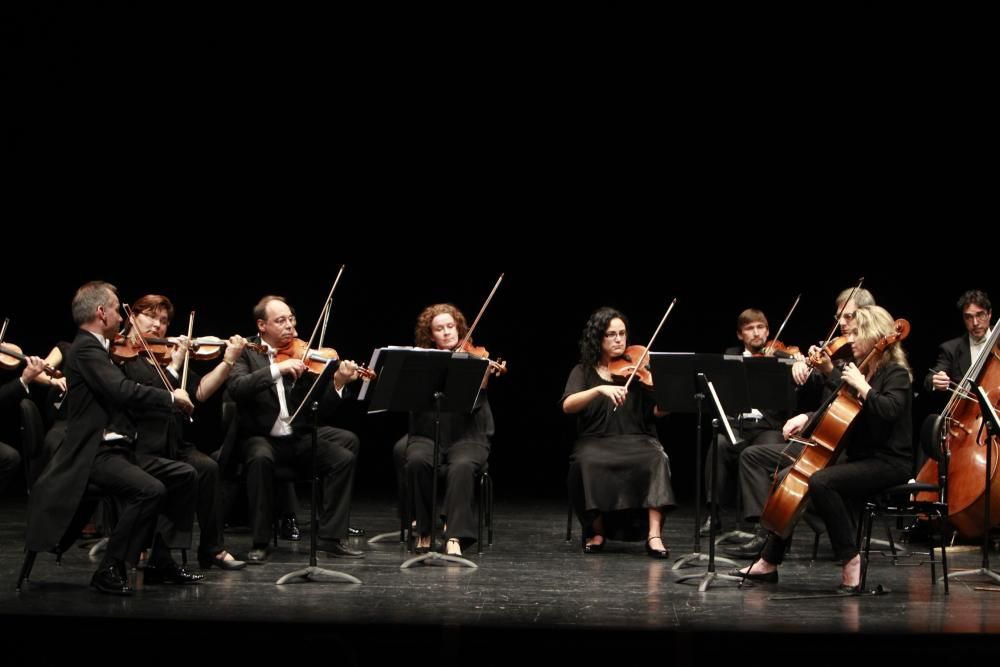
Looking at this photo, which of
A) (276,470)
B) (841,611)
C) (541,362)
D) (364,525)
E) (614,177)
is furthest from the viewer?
(541,362)

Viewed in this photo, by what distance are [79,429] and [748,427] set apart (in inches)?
132

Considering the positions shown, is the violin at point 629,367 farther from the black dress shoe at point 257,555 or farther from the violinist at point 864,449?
the black dress shoe at point 257,555

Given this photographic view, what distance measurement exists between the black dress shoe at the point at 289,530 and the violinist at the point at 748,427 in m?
2.09

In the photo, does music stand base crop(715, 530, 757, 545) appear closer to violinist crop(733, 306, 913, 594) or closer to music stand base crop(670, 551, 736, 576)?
music stand base crop(670, 551, 736, 576)

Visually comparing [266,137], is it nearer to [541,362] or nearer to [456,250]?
[456,250]

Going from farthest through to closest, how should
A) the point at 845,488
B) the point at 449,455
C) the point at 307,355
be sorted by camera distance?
1. the point at 449,455
2. the point at 307,355
3. the point at 845,488

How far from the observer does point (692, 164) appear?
7410 millimetres

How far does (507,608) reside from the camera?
3854 mm

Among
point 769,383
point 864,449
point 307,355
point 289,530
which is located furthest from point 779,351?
point 289,530

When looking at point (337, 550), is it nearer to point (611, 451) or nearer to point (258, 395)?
point (258, 395)

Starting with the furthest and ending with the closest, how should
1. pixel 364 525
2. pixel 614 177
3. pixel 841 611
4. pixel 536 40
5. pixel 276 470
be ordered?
pixel 614 177 → pixel 536 40 → pixel 364 525 → pixel 276 470 → pixel 841 611

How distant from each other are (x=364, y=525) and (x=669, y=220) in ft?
9.71

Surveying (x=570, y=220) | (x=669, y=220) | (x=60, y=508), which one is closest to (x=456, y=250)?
(x=570, y=220)

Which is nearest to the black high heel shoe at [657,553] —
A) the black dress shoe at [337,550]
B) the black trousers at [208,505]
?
the black dress shoe at [337,550]
